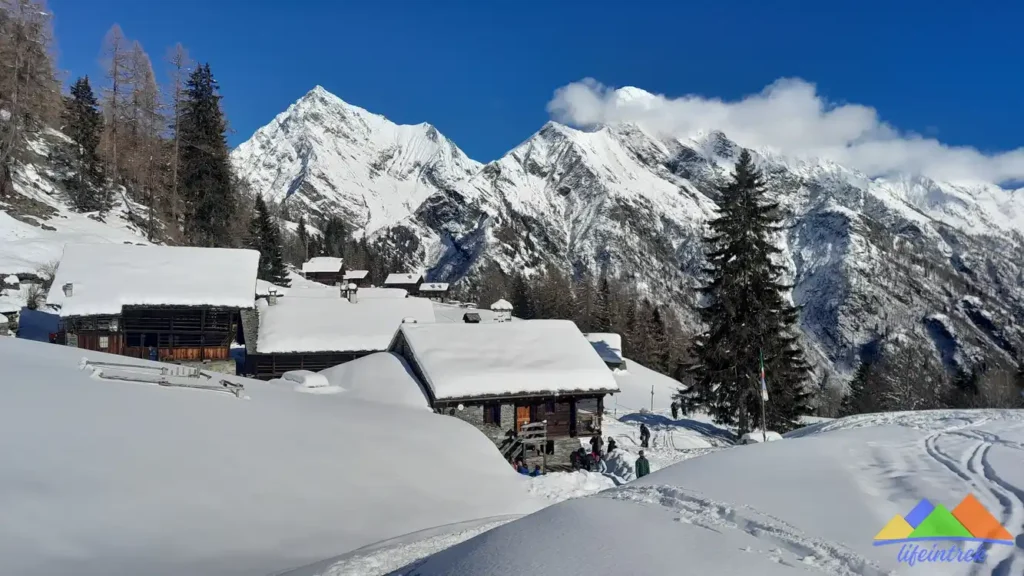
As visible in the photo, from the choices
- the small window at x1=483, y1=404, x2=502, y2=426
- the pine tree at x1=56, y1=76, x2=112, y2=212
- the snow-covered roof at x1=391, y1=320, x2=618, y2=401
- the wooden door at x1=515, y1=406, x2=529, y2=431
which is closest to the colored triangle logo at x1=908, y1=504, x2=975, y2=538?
the snow-covered roof at x1=391, y1=320, x2=618, y2=401

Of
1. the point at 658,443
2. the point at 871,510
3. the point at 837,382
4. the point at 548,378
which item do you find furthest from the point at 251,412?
the point at 837,382

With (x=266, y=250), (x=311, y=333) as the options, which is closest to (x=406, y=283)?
(x=266, y=250)

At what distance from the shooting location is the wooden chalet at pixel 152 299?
3087 centimetres

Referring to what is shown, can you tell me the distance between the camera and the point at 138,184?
53.8 meters

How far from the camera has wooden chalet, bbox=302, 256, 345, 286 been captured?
101000mm

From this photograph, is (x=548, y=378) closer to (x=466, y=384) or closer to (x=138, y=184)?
(x=466, y=384)

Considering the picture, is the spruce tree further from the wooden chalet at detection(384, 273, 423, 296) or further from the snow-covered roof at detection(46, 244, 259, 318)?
the wooden chalet at detection(384, 273, 423, 296)

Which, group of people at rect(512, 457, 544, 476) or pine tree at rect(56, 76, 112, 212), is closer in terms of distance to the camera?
group of people at rect(512, 457, 544, 476)

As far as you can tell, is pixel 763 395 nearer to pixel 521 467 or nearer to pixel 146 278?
pixel 521 467

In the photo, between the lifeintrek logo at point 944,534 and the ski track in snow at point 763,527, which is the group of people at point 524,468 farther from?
the lifeintrek logo at point 944,534

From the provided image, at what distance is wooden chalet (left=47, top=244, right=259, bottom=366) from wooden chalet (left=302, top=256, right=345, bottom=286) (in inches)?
2639

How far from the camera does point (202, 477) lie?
12.1 m

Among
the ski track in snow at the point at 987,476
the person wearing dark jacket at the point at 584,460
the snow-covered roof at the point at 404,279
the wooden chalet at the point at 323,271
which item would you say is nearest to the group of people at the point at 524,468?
the person wearing dark jacket at the point at 584,460

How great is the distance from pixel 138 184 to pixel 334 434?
48.3m
